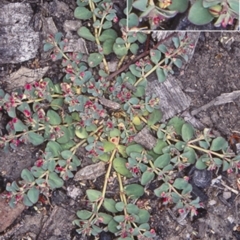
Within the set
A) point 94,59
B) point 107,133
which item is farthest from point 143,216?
point 94,59

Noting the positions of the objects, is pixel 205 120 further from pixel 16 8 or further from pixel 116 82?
pixel 16 8

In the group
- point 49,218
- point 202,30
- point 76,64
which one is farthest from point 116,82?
point 49,218

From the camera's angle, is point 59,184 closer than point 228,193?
Yes

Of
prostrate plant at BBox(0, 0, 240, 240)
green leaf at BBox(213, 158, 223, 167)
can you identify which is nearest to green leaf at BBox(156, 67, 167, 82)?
prostrate plant at BBox(0, 0, 240, 240)

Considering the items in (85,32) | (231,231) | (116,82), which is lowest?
(231,231)

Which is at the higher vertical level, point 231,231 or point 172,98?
point 172,98

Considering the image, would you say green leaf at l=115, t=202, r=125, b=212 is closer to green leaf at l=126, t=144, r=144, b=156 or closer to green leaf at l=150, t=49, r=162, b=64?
green leaf at l=126, t=144, r=144, b=156

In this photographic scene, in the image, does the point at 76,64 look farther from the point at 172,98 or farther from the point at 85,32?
the point at 172,98
